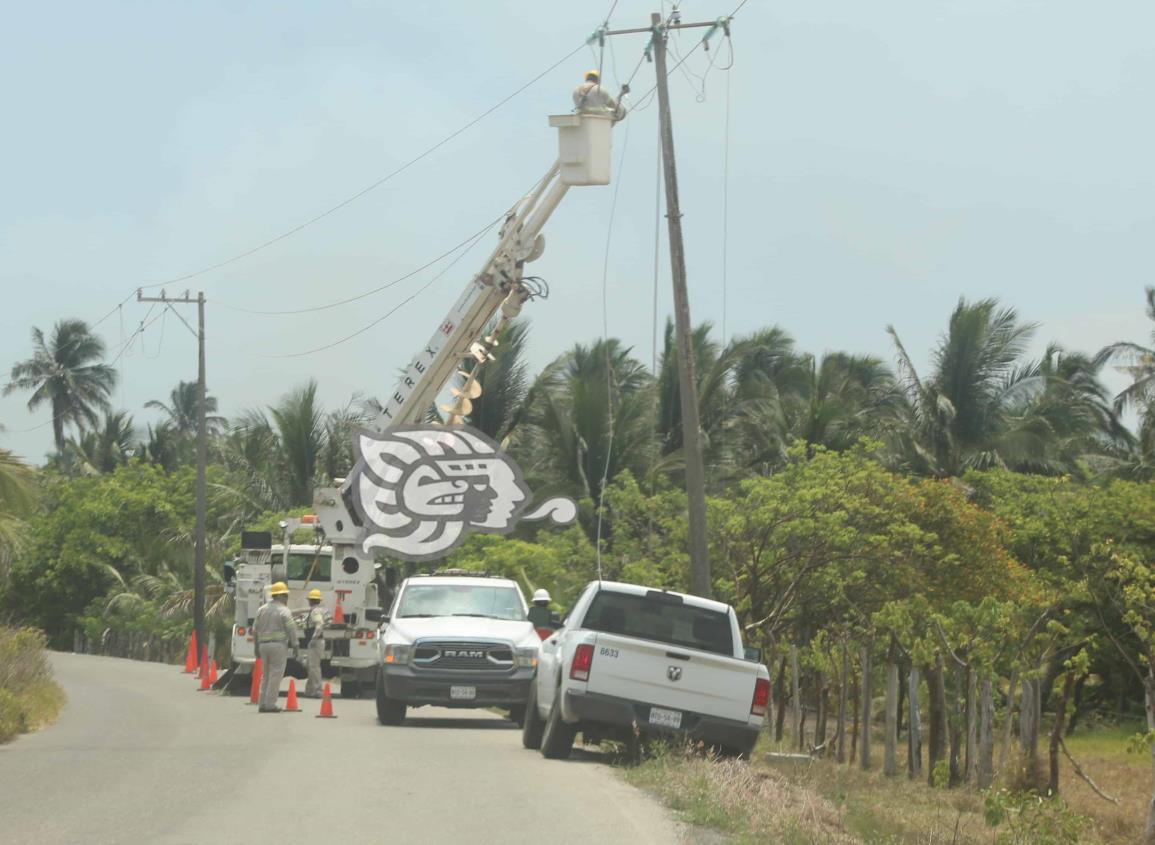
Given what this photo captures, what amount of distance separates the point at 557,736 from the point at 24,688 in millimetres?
9831

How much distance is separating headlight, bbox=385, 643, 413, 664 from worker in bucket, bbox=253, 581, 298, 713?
3101 millimetres

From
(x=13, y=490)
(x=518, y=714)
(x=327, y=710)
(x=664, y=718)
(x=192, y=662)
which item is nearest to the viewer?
(x=664, y=718)

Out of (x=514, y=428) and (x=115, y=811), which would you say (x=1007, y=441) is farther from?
(x=115, y=811)

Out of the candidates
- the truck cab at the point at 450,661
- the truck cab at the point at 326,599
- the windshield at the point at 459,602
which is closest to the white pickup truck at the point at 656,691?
the truck cab at the point at 450,661

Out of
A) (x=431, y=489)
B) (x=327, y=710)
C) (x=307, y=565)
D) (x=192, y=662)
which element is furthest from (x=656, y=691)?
(x=192, y=662)

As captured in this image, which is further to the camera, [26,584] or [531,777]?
[26,584]

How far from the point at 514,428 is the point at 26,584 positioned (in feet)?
94.2

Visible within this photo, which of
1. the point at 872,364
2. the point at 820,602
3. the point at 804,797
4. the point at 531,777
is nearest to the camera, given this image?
the point at 804,797

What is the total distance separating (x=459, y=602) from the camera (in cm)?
2192

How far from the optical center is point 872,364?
54969 mm

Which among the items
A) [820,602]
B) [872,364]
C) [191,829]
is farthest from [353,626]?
[872,364]

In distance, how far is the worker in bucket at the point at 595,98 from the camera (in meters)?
23.6

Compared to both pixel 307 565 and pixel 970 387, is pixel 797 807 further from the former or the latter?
pixel 970 387

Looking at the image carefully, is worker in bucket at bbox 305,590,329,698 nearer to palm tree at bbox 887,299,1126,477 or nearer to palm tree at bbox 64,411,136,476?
palm tree at bbox 887,299,1126,477
